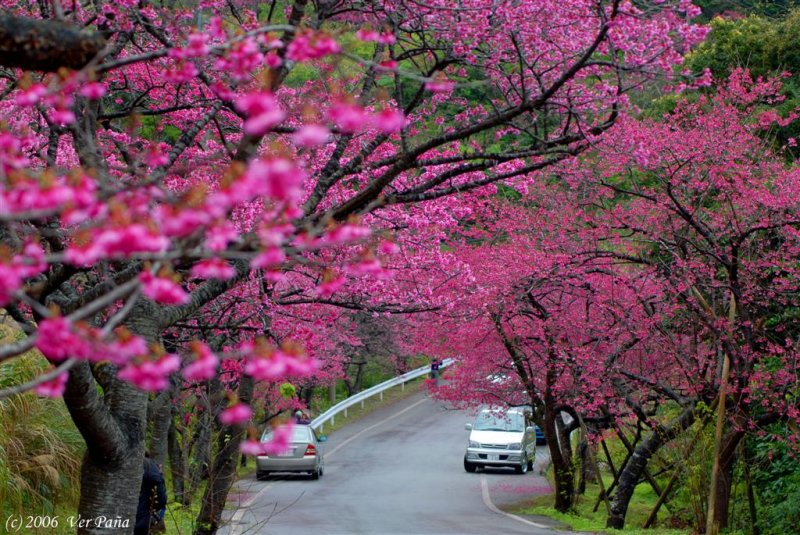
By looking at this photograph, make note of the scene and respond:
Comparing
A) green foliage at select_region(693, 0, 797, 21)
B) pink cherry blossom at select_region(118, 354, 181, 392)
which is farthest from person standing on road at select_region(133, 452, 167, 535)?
green foliage at select_region(693, 0, 797, 21)

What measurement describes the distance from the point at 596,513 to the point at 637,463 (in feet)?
12.2

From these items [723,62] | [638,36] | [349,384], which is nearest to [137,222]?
[638,36]

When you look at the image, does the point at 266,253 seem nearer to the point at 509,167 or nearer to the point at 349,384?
the point at 509,167

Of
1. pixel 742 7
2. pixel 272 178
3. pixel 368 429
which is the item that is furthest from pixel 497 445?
pixel 272 178

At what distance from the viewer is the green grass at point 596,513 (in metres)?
16.2

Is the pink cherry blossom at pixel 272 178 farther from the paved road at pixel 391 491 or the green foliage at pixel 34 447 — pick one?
the green foliage at pixel 34 447

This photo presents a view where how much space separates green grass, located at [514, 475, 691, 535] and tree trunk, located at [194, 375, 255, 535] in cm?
732

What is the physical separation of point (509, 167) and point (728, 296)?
666 cm

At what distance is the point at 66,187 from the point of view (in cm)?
255

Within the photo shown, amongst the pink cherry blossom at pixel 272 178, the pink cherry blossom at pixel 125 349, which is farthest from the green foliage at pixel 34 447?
the pink cherry blossom at pixel 272 178

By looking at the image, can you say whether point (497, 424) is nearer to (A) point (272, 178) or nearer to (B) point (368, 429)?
(B) point (368, 429)

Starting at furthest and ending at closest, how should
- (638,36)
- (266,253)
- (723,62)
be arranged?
1. (723,62)
2. (638,36)
3. (266,253)

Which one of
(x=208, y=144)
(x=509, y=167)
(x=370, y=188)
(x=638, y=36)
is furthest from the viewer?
(x=208, y=144)

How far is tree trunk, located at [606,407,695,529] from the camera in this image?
583 inches
